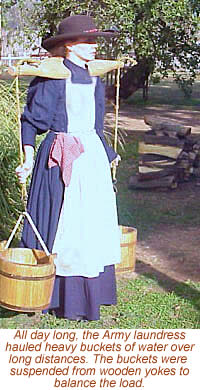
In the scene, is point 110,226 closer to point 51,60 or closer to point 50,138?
point 50,138

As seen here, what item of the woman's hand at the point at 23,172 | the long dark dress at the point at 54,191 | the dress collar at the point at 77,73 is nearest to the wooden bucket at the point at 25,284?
the woman's hand at the point at 23,172

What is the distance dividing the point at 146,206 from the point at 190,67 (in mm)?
3489

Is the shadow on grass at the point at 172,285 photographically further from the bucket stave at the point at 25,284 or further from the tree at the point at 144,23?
the tree at the point at 144,23

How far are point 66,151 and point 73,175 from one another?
0.47ft

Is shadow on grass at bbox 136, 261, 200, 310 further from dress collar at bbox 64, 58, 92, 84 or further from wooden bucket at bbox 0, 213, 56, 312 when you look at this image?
dress collar at bbox 64, 58, 92, 84

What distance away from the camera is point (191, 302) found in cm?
467

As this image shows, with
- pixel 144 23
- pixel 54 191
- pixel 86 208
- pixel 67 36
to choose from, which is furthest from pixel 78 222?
pixel 144 23

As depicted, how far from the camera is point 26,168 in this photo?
365 cm

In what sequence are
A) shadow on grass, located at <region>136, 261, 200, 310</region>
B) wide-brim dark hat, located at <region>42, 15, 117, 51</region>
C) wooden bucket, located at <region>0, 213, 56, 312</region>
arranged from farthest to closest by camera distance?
1. shadow on grass, located at <region>136, 261, 200, 310</region>
2. wide-brim dark hat, located at <region>42, 15, 117, 51</region>
3. wooden bucket, located at <region>0, 213, 56, 312</region>

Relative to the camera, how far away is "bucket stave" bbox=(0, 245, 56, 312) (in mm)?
3414

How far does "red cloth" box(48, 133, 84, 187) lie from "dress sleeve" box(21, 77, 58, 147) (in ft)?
0.33

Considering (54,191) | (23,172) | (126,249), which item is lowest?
(126,249)

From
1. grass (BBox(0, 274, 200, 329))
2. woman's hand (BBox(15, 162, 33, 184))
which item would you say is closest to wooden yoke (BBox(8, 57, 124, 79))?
woman's hand (BBox(15, 162, 33, 184))

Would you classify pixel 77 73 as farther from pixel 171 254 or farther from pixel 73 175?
pixel 171 254
